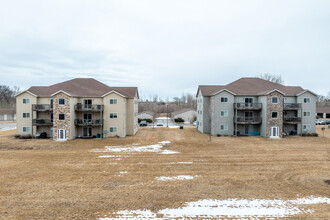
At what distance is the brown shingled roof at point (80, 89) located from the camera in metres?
34.2

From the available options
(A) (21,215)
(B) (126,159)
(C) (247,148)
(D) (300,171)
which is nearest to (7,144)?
(B) (126,159)

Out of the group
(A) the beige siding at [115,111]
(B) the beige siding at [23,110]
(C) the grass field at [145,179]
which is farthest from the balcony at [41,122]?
(C) the grass field at [145,179]

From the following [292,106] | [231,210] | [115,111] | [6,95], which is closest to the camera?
[231,210]

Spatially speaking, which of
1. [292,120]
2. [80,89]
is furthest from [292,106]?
[80,89]

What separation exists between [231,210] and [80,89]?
31.9m

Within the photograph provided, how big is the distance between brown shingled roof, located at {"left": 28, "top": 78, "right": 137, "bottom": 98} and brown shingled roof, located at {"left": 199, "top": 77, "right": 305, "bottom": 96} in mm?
14975

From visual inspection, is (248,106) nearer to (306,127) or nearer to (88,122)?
(306,127)

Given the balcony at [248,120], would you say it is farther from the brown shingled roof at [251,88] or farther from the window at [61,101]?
the window at [61,101]

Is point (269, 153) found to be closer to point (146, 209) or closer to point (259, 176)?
point (259, 176)

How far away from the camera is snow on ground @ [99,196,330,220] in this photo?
9773mm

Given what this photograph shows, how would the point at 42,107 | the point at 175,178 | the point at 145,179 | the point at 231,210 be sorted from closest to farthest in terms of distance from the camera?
the point at 231,210, the point at 145,179, the point at 175,178, the point at 42,107

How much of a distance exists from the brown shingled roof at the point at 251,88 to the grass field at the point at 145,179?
1553 centimetres

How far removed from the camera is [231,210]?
33.6 ft

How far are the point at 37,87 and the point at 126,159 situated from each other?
26.2 m
